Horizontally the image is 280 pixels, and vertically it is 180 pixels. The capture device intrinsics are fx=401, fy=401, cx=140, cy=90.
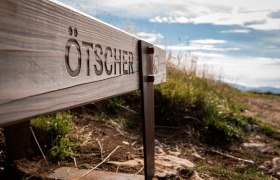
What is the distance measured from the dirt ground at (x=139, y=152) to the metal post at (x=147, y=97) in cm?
30

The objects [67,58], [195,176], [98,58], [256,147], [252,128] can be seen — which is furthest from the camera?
[252,128]

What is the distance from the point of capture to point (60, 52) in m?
1.30

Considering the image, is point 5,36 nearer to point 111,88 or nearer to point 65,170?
point 111,88

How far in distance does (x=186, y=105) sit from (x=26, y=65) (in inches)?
168

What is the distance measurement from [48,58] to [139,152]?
2.60 m

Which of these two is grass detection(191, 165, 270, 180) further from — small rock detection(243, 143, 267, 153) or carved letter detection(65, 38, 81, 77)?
carved letter detection(65, 38, 81, 77)

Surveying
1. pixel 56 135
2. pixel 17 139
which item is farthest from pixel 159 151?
pixel 17 139

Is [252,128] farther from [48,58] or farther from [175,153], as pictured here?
[48,58]

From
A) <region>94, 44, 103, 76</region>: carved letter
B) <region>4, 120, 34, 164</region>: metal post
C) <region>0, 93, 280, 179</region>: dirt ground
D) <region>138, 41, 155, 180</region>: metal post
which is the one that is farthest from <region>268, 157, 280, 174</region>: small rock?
<region>94, 44, 103, 76</region>: carved letter

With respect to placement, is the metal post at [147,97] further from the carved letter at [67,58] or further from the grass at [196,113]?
the grass at [196,113]

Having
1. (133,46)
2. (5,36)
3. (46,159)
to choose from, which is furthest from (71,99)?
(46,159)

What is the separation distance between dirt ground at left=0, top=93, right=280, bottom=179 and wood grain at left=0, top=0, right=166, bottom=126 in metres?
1.26

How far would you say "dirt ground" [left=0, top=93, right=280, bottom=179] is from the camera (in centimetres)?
298

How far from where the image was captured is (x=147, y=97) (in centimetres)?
273
